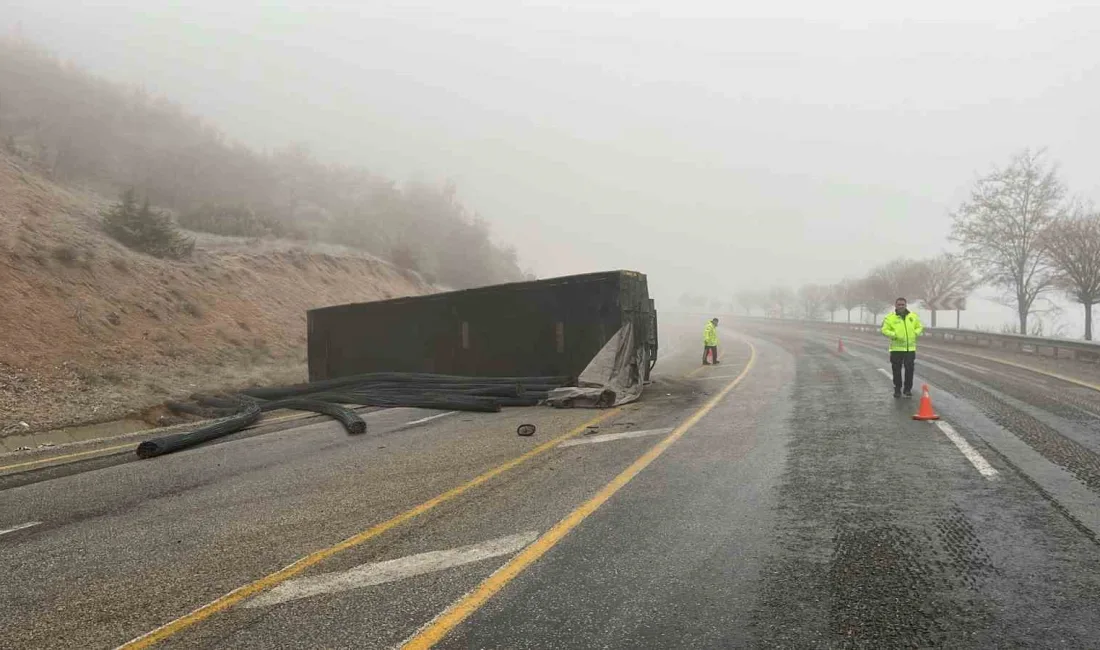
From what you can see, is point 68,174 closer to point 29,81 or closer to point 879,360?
point 29,81

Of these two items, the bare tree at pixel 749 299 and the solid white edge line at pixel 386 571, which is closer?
the solid white edge line at pixel 386 571

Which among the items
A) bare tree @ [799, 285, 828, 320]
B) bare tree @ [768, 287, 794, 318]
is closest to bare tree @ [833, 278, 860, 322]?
bare tree @ [799, 285, 828, 320]

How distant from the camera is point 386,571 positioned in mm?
3758

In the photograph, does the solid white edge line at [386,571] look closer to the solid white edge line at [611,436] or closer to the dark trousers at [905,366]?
the solid white edge line at [611,436]

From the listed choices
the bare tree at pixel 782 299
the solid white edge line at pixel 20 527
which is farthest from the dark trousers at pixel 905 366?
the bare tree at pixel 782 299

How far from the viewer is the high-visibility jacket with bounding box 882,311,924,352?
1118 centimetres

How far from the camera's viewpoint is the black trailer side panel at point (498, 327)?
39.1ft

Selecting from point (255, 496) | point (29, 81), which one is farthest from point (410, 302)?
point (29, 81)

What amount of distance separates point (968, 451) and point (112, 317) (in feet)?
61.9

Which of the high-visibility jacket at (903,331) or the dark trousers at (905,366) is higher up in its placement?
the high-visibility jacket at (903,331)

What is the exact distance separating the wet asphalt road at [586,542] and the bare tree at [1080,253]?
30416 mm

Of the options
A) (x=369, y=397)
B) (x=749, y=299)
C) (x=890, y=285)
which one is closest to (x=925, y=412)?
(x=369, y=397)

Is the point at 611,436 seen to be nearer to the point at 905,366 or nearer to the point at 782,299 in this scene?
the point at 905,366

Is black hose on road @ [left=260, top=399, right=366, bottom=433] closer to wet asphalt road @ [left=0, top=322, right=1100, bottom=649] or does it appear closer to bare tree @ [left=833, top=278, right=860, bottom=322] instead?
wet asphalt road @ [left=0, top=322, right=1100, bottom=649]
